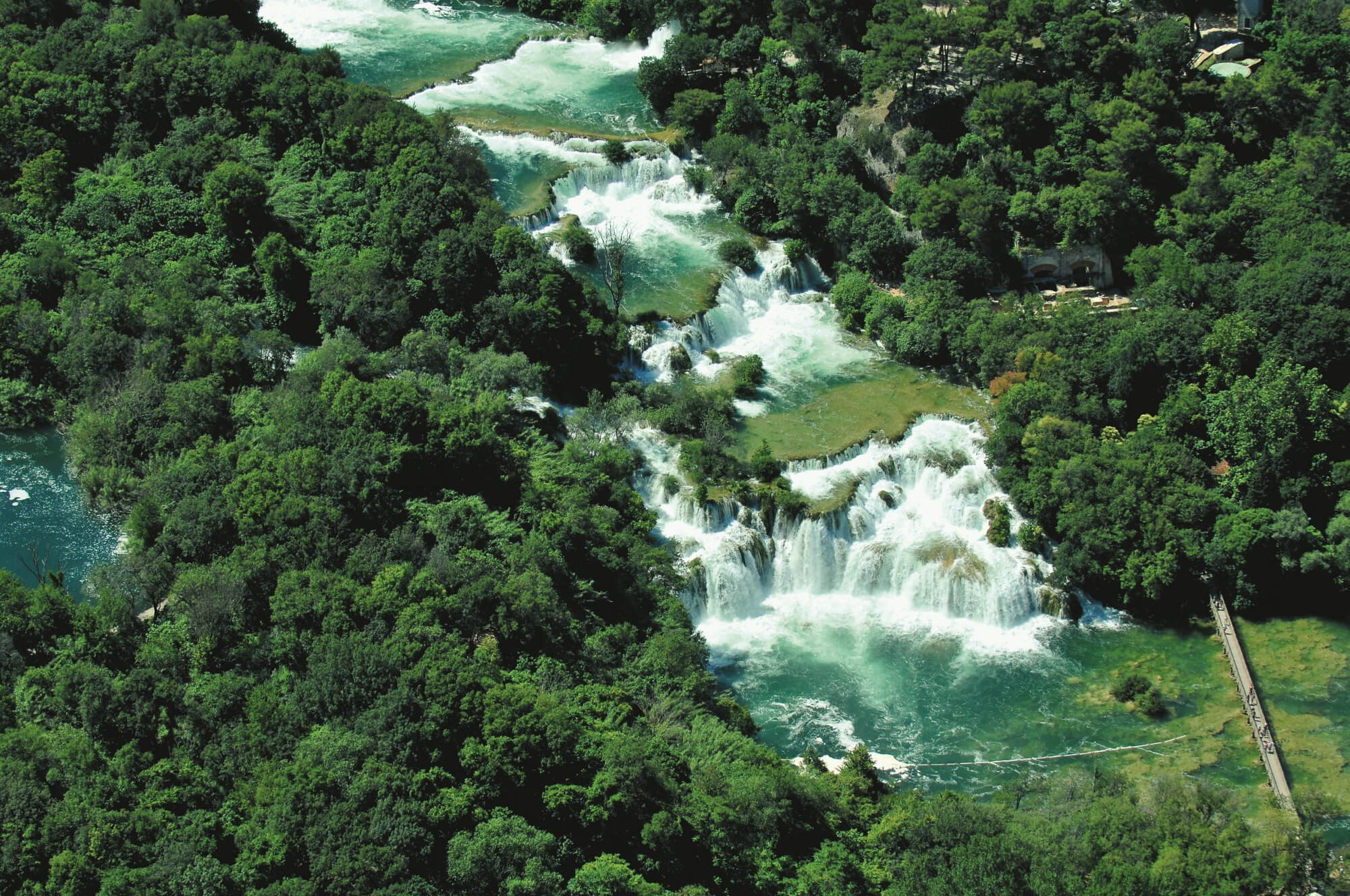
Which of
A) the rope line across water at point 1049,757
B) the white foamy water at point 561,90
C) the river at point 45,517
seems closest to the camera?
the river at point 45,517

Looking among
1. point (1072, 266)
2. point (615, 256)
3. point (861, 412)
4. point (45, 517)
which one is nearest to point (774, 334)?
point (861, 412)

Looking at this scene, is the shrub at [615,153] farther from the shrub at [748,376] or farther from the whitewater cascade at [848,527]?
the shrub at [748,376]

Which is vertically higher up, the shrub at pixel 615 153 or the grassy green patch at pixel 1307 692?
the shrub at pixel 615 153

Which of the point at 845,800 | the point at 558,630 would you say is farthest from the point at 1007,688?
the point at 558,630

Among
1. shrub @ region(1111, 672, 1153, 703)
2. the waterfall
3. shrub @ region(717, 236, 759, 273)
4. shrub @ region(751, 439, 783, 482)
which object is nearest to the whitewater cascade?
the waterfall

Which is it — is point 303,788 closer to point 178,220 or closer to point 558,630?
point 558,630

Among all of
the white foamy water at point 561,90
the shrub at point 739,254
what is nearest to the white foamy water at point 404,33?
the white foamy water at point 561,90

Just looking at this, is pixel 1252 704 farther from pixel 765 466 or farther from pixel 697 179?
pixel 697 179
